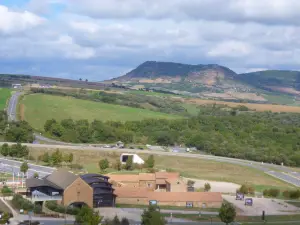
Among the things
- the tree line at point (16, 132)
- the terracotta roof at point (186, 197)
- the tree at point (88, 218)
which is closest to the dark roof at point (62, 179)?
the terracotta roof at point (186, 197)

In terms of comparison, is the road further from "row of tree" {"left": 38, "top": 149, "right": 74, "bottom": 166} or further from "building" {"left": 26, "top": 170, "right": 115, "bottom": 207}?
"building" {"left": 26, "top": 170, "right": 115, "bottom": 207}

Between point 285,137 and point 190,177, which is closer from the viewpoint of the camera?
point 190,177

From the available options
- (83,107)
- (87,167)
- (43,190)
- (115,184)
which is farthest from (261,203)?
(83,107)

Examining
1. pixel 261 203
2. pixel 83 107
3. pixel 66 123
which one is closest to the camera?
pixel 261 203

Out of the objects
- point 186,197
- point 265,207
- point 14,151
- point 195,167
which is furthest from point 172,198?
point 14,151

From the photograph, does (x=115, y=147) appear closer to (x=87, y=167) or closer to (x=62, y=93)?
(x=87, y=167)

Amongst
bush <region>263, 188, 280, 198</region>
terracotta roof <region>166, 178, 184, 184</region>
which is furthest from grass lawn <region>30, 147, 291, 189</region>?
terracotta roof <region>166, 178, 184, 184</region>

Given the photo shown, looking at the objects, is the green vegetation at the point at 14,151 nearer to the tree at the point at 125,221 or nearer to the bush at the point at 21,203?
the bush at the point at 21,203
